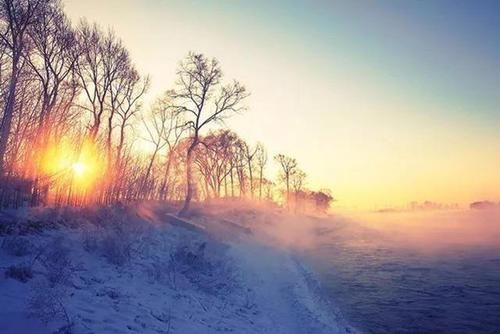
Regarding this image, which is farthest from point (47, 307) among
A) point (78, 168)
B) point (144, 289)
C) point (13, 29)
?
point (78, 168)

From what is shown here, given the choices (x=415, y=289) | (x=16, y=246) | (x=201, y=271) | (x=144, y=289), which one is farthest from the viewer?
(x=415, y=289)

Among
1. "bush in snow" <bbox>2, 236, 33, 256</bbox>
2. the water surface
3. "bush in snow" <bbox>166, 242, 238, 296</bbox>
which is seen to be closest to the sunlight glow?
"bush in snow" <bbox>166, 242, 238, 296</bbox>

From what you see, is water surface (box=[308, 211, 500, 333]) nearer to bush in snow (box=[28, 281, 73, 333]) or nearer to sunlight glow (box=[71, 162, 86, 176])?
bush in snow (box=[28, 281, 73, 333])

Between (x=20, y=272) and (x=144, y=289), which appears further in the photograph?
(x=144, y=289)

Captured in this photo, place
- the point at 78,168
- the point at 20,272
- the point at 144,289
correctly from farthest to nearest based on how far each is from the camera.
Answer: the point at 78,168, the point at 144,289, the point at 20,272

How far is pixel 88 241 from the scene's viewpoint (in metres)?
13.7

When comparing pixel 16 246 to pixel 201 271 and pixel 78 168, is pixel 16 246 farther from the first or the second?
pixel 78 168

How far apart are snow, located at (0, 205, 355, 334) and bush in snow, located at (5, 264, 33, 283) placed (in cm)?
23

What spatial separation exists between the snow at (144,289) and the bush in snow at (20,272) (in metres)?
0.23

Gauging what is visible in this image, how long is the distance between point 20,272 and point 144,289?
3.68 metres

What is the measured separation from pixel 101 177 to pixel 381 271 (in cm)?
2498

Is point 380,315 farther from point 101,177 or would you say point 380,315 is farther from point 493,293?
point 101,177

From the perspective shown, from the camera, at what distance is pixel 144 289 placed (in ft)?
37.6

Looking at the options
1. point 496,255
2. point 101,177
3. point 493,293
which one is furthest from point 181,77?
point 496,255
